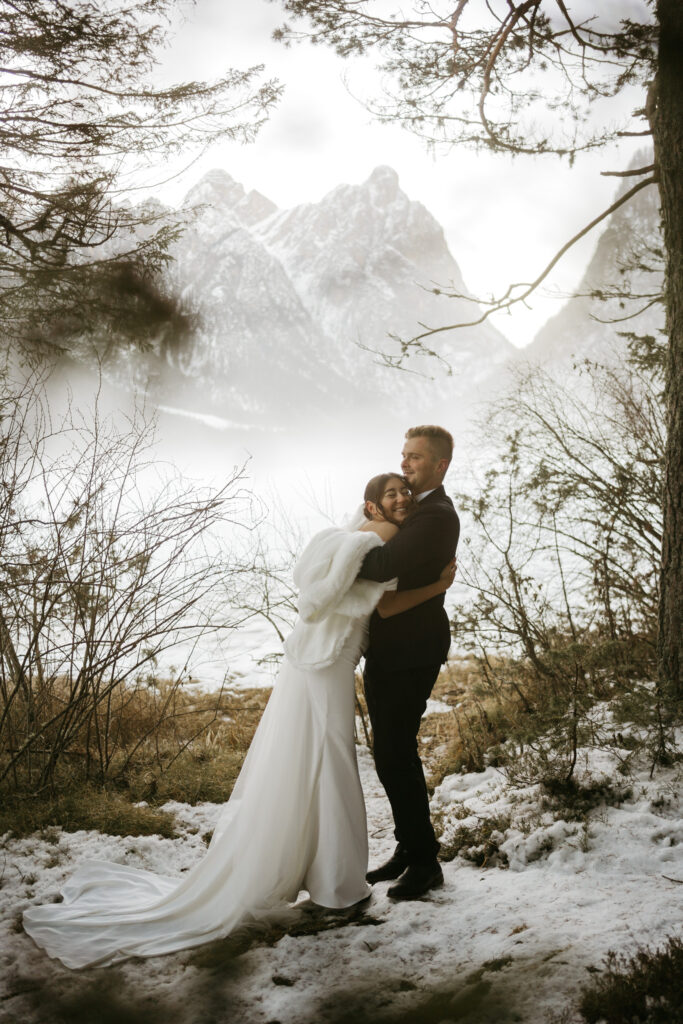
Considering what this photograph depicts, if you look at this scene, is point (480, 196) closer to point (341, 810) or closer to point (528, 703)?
point (528, 703)

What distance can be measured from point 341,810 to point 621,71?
5.43 metres

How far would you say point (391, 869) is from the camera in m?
3.26

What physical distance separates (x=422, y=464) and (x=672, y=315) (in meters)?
2.16

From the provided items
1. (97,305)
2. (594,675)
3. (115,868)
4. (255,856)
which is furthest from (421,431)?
(97,305)

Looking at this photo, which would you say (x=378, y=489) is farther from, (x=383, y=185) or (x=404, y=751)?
(x=383, y=185)

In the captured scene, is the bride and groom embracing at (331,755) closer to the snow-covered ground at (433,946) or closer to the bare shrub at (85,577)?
the snow-covered ground at (433,946)

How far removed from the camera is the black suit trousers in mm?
3059

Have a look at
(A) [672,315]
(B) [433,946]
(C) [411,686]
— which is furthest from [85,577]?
(A) [672,315]

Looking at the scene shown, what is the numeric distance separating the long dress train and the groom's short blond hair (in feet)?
2.87

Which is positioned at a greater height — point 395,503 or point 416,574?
point 395,503

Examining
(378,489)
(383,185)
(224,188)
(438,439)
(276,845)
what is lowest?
(276,845)

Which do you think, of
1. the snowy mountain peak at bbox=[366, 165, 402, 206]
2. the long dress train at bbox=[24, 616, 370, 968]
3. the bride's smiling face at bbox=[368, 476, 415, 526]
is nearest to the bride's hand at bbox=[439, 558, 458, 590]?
the bride's smiling face at bbox=[368, 476, 415, 526]

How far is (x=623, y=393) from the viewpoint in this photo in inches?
265

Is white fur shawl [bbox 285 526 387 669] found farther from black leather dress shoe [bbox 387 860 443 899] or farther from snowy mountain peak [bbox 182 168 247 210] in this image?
snowy mountain peak [bbox 182 168 247 210]
